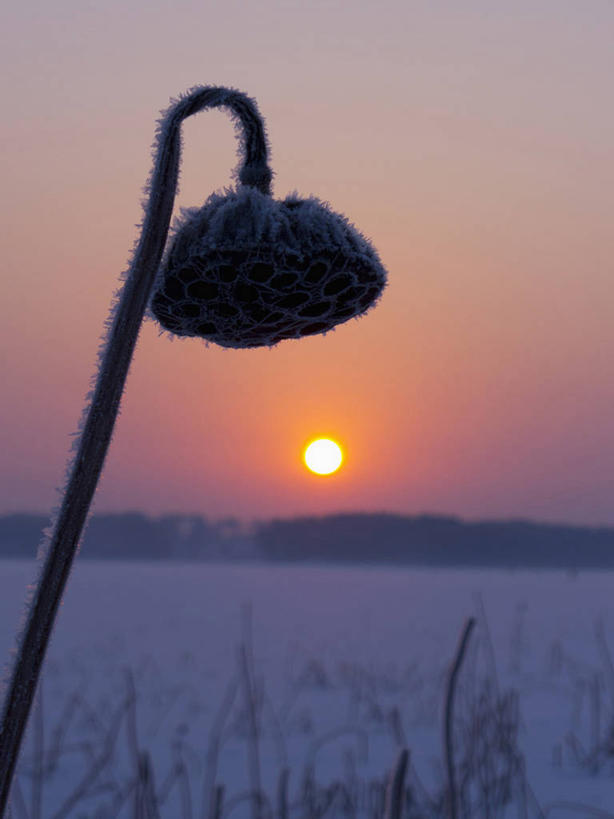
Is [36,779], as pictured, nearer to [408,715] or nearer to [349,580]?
[408,715]

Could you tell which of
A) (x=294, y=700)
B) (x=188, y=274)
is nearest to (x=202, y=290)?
(x=188, y=274)

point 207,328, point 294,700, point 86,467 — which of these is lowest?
point 294,700

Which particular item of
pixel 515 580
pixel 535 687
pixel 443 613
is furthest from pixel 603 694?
pixel 515 580

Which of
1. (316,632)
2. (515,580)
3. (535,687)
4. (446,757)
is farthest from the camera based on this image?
(515,580)

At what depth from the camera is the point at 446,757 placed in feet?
3.83

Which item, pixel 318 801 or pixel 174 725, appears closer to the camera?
pixel 318 801

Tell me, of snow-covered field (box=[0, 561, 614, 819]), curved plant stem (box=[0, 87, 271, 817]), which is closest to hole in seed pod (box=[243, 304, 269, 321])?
A: curved plant stem (box=[0, 87, 271, 817])

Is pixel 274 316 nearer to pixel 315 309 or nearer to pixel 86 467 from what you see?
pixel 315 309

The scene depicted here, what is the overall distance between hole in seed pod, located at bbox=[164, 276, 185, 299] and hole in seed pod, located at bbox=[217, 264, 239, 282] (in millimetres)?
44

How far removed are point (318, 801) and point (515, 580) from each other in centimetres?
2181

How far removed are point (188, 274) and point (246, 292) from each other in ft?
0.19

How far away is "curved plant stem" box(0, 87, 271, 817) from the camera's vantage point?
0.67 metres

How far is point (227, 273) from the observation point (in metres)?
0.80

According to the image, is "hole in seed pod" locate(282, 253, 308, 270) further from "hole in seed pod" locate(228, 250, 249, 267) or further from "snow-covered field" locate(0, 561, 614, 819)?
"snow-covered field" locate(0, 561, 614, 819)
